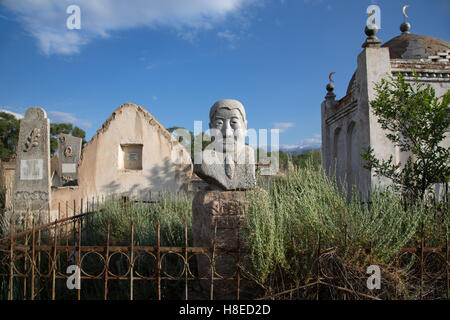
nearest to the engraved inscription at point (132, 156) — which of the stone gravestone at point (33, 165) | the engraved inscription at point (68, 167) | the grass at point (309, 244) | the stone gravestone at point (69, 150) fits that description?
the stone gravestone at point (33, 165)

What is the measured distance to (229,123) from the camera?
3305mm

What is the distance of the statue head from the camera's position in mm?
3285

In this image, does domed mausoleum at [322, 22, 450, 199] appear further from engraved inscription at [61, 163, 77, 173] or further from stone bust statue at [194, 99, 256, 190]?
engraved inscription at [61, 163, 77, 173]

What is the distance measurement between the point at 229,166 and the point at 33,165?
20.5 feet

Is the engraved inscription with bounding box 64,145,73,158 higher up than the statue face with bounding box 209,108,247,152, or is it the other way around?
the engraved inscription with bounding box 64,145,73,158

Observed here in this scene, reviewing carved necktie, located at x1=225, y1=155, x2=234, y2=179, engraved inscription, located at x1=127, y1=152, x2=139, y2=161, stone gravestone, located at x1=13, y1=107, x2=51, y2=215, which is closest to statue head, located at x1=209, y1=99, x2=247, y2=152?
carved necktie, located at x1=225, y1=155, x2=234, y2=179

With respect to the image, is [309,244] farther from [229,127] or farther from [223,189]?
[229,127]

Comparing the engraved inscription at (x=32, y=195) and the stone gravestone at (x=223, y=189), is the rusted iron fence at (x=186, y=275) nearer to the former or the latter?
the stone gravestone at (x=223, y=189)

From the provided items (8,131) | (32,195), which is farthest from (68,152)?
(8,131)

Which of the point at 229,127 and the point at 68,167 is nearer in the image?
the point at 229,127

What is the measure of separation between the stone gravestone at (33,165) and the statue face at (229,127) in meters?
5.77

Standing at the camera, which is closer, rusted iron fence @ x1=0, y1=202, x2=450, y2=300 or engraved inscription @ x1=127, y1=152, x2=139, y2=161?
rusted iron fence @ x1=0, y1=202, x2=450, y2=300
